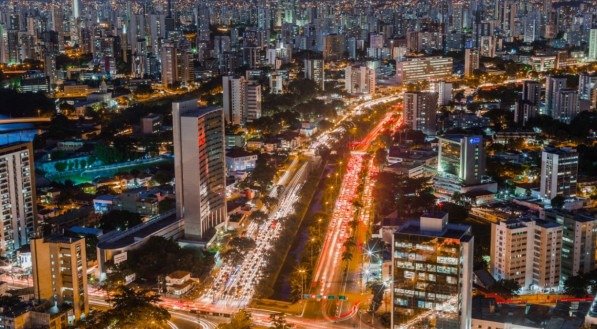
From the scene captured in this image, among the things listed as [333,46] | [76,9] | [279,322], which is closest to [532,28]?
[333,46]

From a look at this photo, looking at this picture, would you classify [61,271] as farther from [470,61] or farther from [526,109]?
[470,61]

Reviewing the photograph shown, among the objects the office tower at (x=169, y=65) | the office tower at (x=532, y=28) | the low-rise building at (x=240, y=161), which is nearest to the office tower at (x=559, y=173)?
the low-rise building at (x=240, y=161)

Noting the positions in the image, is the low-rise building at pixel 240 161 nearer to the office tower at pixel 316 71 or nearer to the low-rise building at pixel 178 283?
the low-rise building at pixel 178 283

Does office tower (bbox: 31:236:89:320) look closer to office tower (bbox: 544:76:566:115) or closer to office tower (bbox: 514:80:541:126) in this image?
office tower (bbox: 514:80:541:126)

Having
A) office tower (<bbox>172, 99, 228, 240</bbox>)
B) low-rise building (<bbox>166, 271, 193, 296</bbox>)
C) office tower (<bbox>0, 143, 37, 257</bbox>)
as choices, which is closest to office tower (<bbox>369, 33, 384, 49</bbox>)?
office tower (<bbox>172, 99, 228, 240</bbox>)

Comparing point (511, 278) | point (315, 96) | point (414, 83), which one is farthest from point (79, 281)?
point (414, 83)

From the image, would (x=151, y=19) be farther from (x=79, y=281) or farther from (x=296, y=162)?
(x=79, y=281)
